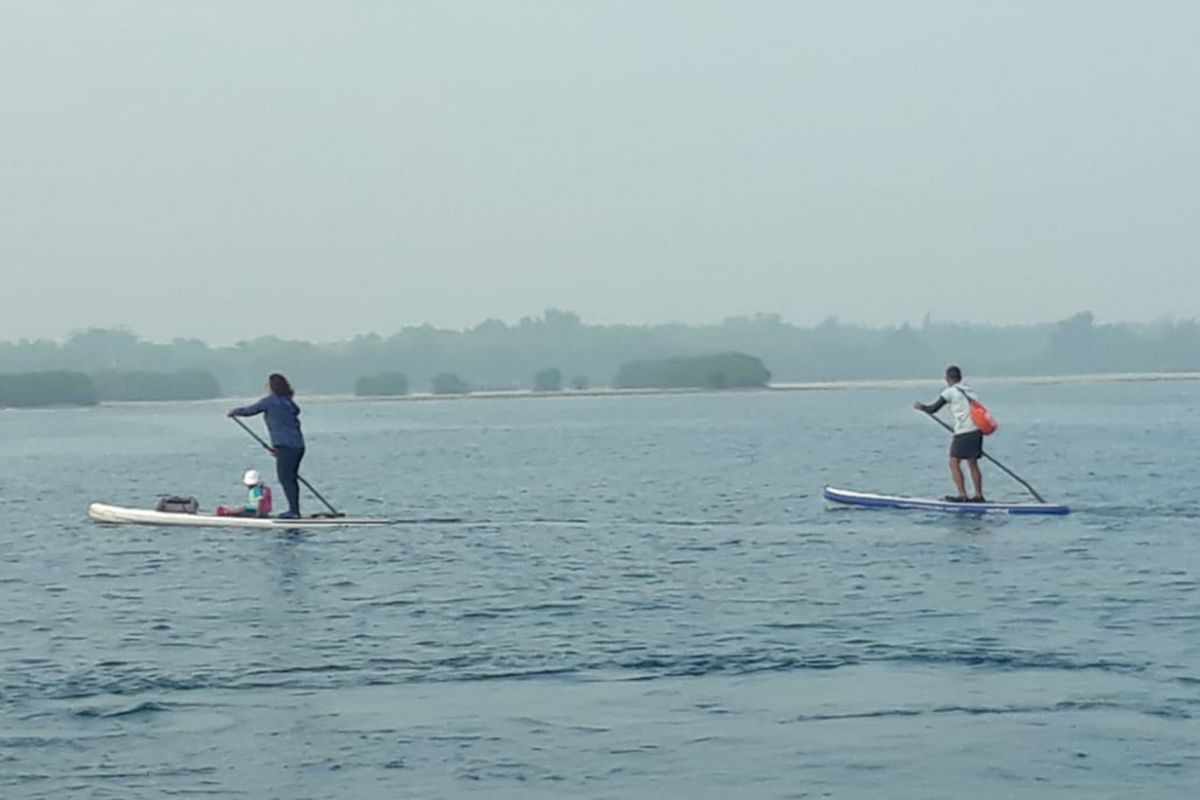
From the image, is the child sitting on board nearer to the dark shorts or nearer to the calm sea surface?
the calm sea surface

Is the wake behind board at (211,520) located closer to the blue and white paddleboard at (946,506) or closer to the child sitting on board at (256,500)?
the child sitting on board at (256,500)

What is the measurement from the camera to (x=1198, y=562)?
894 inches

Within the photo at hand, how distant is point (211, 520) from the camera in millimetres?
28750

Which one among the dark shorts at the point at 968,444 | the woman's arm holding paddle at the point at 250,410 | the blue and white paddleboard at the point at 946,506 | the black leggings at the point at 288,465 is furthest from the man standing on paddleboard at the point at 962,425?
the woman's arm holding paddle at the point at 250,410

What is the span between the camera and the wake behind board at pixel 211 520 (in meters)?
27.9

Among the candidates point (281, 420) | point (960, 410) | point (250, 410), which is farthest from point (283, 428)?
point (960, 410)

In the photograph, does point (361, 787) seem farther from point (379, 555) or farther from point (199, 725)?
point (379, 555)

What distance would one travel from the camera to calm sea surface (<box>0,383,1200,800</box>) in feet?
39.7

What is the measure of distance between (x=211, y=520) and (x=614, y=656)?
1393 centimetres

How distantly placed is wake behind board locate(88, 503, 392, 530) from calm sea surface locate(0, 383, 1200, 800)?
0.88ft

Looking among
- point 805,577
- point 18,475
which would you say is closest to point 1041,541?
point 805,577

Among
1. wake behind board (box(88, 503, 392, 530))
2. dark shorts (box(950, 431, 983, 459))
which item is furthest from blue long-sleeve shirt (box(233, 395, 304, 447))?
dark shorts (box(950, 431, 983, 459))

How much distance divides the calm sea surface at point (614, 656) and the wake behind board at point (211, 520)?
0.27 meters

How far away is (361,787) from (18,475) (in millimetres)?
47422
